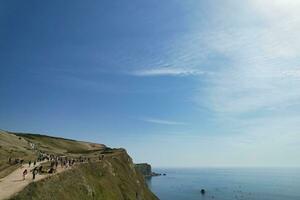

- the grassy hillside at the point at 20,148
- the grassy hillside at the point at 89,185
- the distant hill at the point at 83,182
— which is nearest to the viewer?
the grassy hillside at the point at 89,185

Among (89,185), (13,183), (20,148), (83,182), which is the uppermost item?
(20,148)

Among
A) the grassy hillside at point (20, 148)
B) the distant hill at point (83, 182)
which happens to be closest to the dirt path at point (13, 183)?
the distant hill at point (83, 182)

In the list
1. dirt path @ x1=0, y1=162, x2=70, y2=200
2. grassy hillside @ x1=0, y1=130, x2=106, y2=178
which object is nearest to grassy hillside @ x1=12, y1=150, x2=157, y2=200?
dirt path @ x1=0, y1=162, x2=70, y2=200

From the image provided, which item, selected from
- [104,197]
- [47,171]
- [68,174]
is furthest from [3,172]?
[104,197]

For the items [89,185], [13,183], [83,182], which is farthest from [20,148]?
[13,183]

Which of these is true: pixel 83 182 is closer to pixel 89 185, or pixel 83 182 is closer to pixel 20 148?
pixel 89 185

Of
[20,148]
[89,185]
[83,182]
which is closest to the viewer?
[83,182]

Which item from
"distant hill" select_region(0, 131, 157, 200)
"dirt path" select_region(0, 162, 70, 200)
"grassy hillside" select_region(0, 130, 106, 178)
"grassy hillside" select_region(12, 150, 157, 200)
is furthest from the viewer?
"grassy hillside" select_region(0, 130, 106, 178)

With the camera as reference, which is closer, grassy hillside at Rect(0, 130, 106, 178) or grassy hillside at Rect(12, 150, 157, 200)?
grassy hillside at Rect(12, 150, 157, 200)

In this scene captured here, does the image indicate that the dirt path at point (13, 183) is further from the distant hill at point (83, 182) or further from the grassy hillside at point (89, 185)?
the grassy hillside at point (89, 185)

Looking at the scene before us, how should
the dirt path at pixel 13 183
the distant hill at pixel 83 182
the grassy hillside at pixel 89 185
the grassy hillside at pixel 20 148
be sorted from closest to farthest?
the dirt path at pixel 13 183 < the grassy hillside at pixel 89 185 < the distant hill at pixel 83 182 < the grassy hillside at pixel 20 148

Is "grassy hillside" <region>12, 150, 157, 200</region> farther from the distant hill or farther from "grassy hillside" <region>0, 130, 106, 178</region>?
"grassy hillside" <region>0, 130, 106, 178</region>

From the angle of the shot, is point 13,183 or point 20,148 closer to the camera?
point 13,183

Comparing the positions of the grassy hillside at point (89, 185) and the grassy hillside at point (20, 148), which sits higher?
the grassy hillside at point (20, 148)
